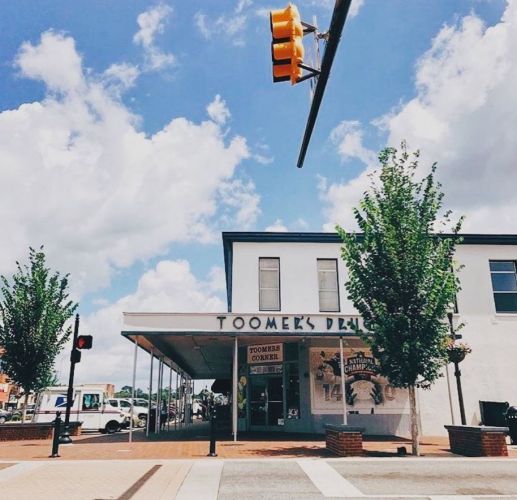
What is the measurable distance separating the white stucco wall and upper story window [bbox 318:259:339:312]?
267 mm

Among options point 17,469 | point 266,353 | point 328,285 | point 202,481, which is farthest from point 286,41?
point 328,285

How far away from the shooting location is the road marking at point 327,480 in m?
7.74

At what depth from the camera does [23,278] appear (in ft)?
66.5

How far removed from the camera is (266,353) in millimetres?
20953

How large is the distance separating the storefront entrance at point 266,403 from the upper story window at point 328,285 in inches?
151

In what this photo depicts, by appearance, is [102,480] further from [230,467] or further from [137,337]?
[137,337]

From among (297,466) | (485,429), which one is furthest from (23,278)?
(485,429)

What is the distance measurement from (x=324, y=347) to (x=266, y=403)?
3.85 m

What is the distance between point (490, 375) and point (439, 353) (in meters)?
8.89

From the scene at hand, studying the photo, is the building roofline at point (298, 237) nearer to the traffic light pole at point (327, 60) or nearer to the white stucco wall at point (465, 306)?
the white stucco wall at point (465, 306)

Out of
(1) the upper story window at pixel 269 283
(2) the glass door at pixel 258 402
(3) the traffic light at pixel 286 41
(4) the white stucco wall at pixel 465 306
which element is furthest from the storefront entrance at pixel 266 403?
(3) the traffic light at pixel 286 41

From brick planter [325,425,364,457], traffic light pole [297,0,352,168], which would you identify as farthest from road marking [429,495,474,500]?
traffic light pole [297,0,352,168]

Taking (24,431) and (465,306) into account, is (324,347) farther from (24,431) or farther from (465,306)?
(24,431)

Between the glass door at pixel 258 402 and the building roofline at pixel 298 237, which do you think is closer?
the glass door at pixel 258 402
